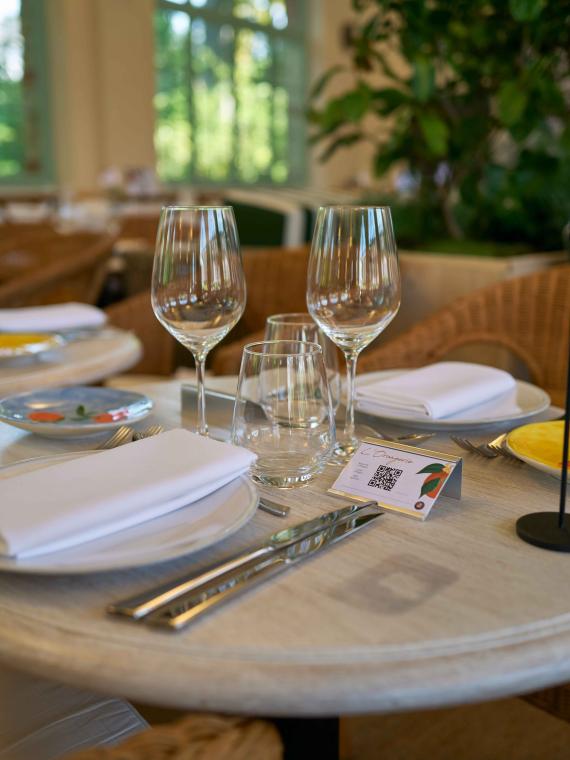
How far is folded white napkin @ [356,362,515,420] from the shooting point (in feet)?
3.24

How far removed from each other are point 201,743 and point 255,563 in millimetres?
157

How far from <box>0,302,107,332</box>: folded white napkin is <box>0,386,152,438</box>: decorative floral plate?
0.51 meters

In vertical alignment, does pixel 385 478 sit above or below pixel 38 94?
below

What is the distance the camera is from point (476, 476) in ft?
2.77

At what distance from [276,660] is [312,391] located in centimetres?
28

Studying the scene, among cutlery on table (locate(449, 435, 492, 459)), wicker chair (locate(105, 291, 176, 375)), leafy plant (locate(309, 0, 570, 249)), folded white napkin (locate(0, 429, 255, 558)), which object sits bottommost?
wicker chair (locate(105, 291, 176, 375))

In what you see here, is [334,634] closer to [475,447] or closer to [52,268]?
[475,447]

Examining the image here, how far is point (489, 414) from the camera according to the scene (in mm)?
1007

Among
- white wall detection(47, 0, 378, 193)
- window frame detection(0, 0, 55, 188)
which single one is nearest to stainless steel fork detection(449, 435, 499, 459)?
white wall detection(47, 0, 378, 193)

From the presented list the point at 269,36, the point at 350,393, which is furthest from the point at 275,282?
the point at 269,36

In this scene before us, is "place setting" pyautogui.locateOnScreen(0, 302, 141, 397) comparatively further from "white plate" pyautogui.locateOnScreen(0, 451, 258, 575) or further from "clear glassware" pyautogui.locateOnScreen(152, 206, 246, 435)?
"white plate" pyautogui.locateOnScreen(0, 451, 258, 575)

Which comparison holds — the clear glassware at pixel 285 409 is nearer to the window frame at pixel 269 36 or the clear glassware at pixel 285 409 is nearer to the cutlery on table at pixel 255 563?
the cutlery on table at pixel 255 563

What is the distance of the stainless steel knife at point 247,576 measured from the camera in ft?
1.83

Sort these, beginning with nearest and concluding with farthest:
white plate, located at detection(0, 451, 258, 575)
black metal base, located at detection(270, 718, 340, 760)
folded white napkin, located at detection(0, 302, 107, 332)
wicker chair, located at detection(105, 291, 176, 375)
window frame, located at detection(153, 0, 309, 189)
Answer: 1. white plate, located at detection(0, 451, 258, 575)
2. black metal base, located at detection(270, 718, 340, 760)
3. folded white napkin, located at detection(0, 302, 107, 332)
4. wicker chair, located at detection(105, 291, 176, 375)
5. window frame, located at detection(153, 0, 309, 189)
